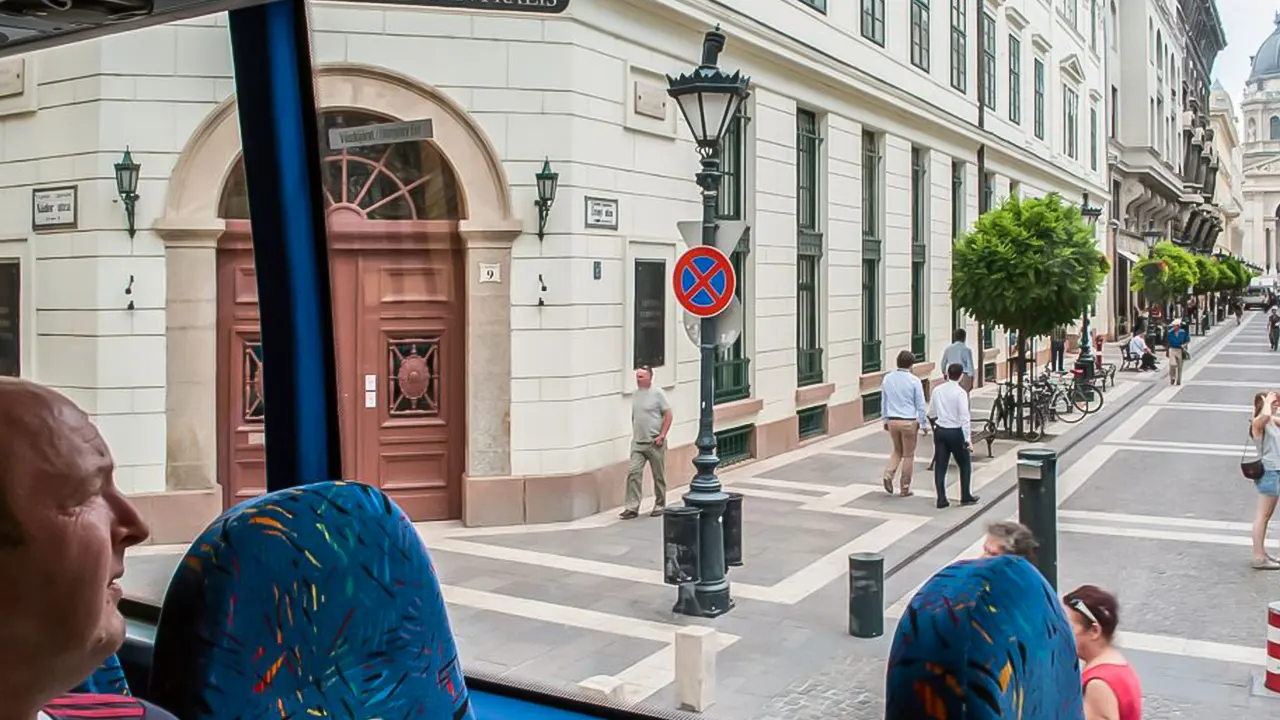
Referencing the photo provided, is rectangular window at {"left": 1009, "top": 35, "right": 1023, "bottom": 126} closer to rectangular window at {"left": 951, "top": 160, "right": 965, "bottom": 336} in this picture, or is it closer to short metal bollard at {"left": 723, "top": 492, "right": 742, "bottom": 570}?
rectangular window at {"left": 951, "top": 160, "right": 965, "bottom": 336}

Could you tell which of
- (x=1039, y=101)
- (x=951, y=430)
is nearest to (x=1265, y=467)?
(x=1039, y=101)

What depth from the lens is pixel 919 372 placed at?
6.66 m

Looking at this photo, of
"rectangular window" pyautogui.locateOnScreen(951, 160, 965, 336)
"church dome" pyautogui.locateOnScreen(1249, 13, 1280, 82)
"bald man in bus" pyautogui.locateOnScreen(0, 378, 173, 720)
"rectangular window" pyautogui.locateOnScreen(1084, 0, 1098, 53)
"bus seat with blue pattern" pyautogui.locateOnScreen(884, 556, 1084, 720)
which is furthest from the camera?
"rectangular window" pyautogui.locateOnScreen(951, 160, 965, 336)

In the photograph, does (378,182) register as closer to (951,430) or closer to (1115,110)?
(1115,110)

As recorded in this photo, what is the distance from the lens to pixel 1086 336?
590 cm

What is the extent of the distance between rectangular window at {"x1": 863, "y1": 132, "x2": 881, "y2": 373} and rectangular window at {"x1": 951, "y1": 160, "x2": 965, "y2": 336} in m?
0.41

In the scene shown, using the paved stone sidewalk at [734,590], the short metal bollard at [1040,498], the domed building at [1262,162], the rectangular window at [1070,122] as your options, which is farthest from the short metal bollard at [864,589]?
the rectangular window at [1070,122]

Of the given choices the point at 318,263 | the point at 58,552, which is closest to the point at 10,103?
the point at 318,263

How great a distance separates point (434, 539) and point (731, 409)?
458cm

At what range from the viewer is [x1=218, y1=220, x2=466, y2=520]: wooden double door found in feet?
7.13

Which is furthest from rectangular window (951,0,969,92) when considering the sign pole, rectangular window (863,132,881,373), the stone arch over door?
the stone arch over door

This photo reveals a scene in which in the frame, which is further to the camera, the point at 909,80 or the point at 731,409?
the point at 731,409

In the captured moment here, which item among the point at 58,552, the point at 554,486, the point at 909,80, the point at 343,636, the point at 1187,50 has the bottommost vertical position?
the point at 554,486

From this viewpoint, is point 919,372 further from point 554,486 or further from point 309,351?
point 309,351
